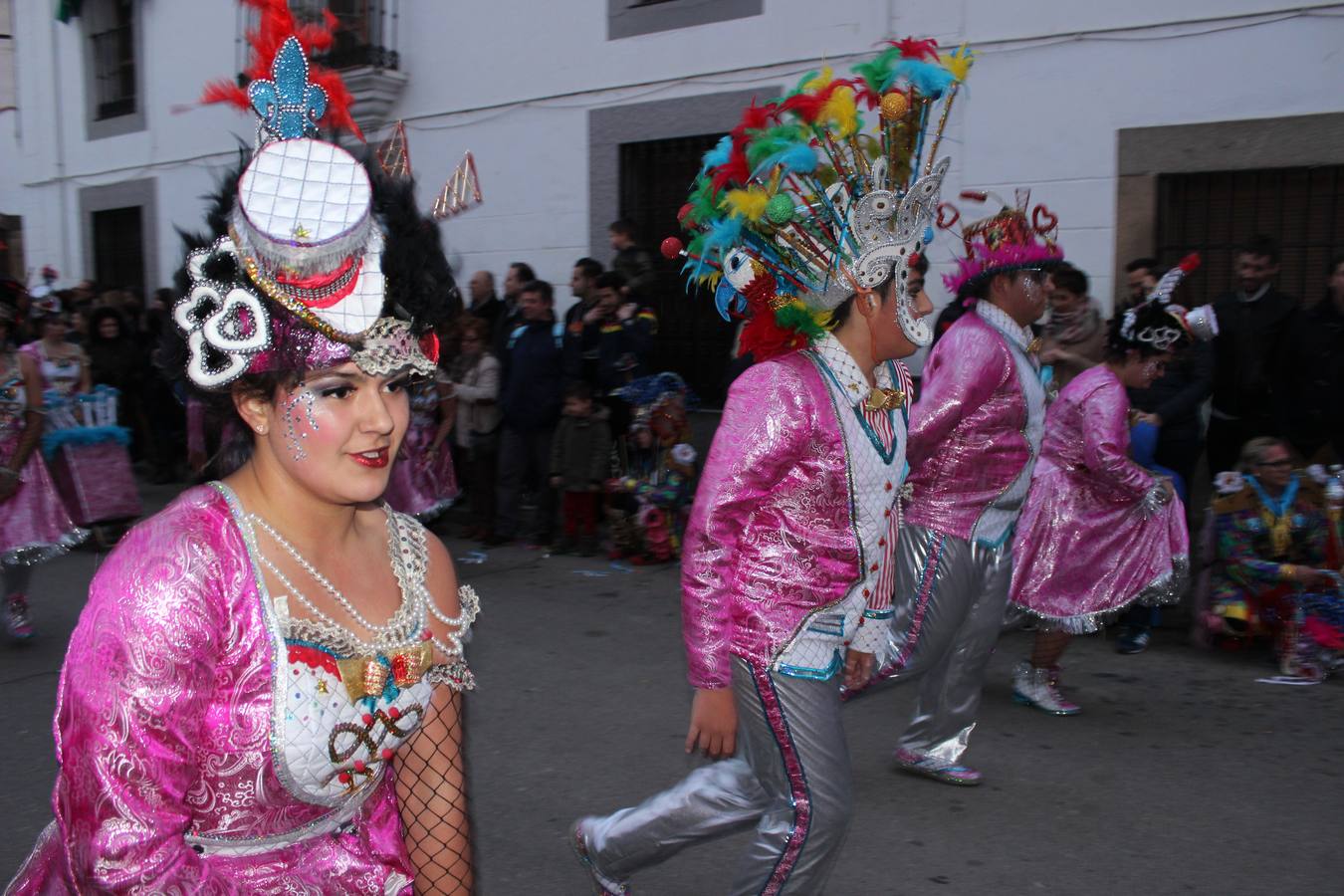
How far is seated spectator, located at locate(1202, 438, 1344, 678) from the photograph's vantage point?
18.4ft

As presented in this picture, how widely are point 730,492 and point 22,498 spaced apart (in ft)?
16.6

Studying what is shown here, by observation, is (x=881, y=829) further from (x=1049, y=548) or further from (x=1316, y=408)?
(x=1316, y=408)

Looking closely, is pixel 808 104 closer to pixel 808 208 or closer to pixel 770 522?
pixel 808 208

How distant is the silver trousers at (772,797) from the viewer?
270 centimetres

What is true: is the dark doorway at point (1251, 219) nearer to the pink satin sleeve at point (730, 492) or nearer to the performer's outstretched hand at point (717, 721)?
the pink satin sleeve at point (730, 492)

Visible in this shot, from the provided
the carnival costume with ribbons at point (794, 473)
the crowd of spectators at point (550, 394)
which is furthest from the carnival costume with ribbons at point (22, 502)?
the carnival costume with ribbons at point (794, 473)

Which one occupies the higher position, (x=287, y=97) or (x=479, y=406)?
(x=287, y=97)

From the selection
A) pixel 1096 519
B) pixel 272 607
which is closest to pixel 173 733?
pixel 272 607

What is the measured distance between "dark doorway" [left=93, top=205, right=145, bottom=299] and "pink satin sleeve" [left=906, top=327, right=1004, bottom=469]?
13.3 m

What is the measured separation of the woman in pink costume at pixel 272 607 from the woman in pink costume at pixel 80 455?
675 centimetres

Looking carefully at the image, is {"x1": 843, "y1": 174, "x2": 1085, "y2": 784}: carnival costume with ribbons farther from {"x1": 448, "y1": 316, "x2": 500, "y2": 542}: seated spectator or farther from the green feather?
{"x1": 448, "y1": 316, "x2": 500, "y2": 542}: seated spectator

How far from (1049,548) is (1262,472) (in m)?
1.39

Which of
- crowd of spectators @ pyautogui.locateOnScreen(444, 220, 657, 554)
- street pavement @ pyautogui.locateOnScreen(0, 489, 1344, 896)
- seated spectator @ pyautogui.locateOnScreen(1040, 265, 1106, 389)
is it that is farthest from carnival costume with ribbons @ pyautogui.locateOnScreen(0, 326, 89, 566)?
seated spectator @ pyautogui.locateOnScreen(1040, 265, 1106, 389)

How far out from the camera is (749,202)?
9.50 feet
